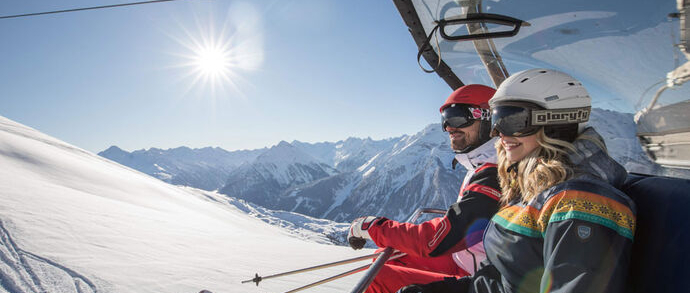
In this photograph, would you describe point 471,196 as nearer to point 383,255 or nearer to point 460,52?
point 383,255

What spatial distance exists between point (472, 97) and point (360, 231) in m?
2.02

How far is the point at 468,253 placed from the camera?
2.96 metres

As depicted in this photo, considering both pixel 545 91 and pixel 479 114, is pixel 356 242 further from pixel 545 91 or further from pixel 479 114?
pixel 545 91

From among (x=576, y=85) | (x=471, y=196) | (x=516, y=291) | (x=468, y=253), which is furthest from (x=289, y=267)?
(x=576, y=85)

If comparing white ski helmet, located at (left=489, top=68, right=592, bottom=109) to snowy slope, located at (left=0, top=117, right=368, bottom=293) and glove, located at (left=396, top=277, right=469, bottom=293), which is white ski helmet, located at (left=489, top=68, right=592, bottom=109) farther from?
snowy slope, located at (left=0, top=117, right=368, bottom=293)

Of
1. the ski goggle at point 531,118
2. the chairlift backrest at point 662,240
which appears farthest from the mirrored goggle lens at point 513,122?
the chairlift backrest at point 662,240

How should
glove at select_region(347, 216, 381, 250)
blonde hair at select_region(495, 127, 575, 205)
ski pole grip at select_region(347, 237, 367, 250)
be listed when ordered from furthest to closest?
ski pole grip at select_region(347, 237, 367, 250) → glove at select_region(347, 216, 381, 250) → blonde hair at select_region(495, 127, 575, 205)

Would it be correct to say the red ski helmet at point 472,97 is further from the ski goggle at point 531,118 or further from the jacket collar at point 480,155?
the ski goggle at point 531,118

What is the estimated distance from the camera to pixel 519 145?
1942 mm

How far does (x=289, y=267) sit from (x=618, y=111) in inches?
253

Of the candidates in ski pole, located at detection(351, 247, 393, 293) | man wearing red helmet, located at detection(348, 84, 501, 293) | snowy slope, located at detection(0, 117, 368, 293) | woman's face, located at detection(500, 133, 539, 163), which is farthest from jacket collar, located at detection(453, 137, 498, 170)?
snowy slope, located at detection(0, 117, 368, 293)

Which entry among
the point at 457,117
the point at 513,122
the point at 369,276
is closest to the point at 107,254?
the point at 369,276

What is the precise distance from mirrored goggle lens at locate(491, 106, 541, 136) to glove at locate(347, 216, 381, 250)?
156 centimetres

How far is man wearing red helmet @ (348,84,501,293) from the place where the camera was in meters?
2.46
